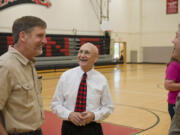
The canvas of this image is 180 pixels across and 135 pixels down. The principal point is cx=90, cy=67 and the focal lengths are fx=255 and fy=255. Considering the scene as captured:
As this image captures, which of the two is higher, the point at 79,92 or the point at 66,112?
the point at 79,92

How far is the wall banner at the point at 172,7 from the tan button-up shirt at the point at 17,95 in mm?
22613

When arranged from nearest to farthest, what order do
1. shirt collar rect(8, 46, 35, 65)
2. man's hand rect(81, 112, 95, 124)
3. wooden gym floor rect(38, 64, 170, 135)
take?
1. shirt collar rect(8, 46, 35, 65)
2. man's hand rect(81, 112, 95, 124)
3. wooden gym floor rect(38, 64, 170, 135)

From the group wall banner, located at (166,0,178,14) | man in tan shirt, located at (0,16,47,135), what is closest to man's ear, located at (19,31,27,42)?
man in tan shirt, located at (0,16,47,135)

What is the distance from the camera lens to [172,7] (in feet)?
74.5

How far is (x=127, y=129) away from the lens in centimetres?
482

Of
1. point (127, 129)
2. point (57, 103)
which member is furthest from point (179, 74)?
point (127, 129)

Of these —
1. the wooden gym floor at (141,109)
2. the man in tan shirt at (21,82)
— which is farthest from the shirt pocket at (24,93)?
the wooden gym floor at (141,109)

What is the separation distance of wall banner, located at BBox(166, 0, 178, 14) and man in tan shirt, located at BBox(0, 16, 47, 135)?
22461 millimetres

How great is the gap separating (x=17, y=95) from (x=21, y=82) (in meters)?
0.10

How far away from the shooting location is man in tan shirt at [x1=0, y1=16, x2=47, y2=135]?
1820 millimetres

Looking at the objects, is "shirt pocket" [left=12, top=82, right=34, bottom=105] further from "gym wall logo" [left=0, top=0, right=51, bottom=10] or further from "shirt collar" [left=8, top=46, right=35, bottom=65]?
"gym wall logo" [left=0, top=0, right=51, bottom=10]

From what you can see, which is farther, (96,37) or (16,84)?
(96,37)

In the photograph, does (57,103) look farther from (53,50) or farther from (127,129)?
(53,50)

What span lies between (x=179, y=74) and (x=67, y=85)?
1398mm
